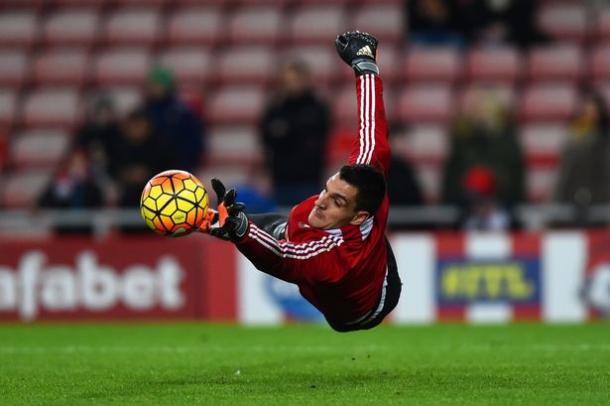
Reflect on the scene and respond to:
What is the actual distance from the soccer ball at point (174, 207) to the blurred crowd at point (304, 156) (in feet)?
16.8

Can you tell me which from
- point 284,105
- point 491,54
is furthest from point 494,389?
point 491,54

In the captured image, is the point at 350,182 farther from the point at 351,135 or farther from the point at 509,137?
the point at 351,135

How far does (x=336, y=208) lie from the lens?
26.2ft

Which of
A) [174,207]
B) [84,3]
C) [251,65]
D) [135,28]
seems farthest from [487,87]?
[174,207]

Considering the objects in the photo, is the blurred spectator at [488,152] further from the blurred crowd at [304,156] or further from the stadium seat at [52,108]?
the stadium seat at [52,108]

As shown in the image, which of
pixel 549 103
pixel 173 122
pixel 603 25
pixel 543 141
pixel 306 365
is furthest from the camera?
pixel 603 25

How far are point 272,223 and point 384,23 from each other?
867 cm

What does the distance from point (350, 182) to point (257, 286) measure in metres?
5.62

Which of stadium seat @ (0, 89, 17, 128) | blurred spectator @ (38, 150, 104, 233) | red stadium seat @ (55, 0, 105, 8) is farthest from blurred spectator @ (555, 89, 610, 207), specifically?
red stadium seat @ (55, 0, 105, 8)

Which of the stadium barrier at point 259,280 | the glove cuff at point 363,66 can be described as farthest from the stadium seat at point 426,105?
the glove cuff at point 363,66

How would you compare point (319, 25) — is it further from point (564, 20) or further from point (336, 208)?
point (336, 208)

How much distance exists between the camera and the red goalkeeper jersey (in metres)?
7.66

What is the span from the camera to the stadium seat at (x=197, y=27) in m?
17.5

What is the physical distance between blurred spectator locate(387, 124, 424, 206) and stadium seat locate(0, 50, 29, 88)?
609cm
